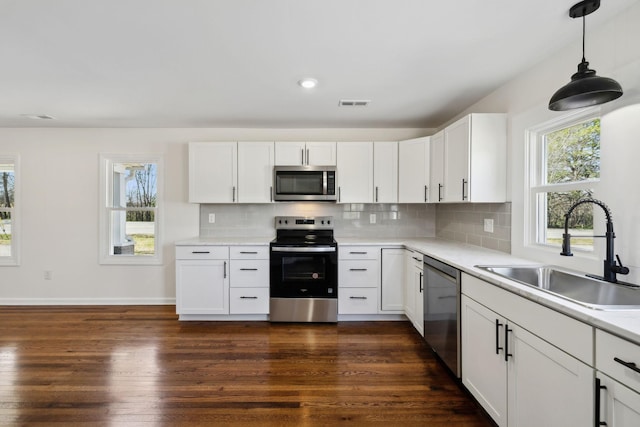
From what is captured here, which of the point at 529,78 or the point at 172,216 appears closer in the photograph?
the point at 529,78

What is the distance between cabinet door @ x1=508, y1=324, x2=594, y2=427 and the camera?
1105mm

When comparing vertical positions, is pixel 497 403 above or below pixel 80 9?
below

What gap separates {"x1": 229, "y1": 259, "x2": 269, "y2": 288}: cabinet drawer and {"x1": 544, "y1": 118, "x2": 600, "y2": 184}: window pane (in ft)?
8.83

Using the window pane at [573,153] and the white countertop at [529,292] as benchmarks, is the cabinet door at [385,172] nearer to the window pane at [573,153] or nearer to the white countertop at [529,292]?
the white countertop at [529,292]

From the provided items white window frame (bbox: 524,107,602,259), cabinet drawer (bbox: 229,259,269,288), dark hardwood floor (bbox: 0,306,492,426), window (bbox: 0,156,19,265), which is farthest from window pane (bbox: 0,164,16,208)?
white window frame (bbox: 524,107,602,259)

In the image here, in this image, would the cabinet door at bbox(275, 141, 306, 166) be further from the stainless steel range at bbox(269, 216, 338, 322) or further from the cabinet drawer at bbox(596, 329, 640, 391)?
the cabinet drawer at bbox(596, 329, 640, 391)

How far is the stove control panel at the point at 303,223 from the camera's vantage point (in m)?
3.75

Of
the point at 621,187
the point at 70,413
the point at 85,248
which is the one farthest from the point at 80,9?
the point at 85,248

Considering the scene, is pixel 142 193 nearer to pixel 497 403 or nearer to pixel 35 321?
pixel 35 321

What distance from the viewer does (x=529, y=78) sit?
218 centimetres

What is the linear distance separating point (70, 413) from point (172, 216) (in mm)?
2317

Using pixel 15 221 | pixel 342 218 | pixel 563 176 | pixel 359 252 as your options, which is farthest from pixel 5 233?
pixel 563 176

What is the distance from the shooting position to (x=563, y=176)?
2031mm

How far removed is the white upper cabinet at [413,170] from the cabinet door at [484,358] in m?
1.63
